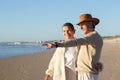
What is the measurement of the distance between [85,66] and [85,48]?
217mm

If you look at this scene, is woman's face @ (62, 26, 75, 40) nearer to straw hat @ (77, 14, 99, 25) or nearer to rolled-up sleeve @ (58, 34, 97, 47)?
straw hat @ (77, 14, 99, 25)

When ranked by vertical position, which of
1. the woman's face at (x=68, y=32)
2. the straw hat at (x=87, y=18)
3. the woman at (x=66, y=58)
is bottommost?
the woman at (x=66, y=58)

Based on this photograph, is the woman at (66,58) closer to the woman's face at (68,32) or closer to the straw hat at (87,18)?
the woman's face at (68,32)

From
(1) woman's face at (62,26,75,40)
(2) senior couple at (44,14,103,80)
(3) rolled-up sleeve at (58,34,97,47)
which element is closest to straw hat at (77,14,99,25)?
(2) senior couple at (44,14,103,80)

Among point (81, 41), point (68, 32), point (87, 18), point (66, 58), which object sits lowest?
point (66, 58)

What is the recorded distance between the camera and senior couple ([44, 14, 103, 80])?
4.15 m

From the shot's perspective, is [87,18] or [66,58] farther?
[66,58]

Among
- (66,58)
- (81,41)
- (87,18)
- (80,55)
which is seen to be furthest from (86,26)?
(66,58)

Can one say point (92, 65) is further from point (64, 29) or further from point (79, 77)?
point (64, 29)

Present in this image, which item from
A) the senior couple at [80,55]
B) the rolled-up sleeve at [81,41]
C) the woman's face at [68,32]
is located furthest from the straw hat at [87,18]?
the woman's face at [68,32]

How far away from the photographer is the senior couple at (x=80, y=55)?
415cm

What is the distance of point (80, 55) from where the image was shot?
4488 mm

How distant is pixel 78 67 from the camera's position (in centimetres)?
454

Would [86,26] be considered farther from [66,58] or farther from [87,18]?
[66,58]
